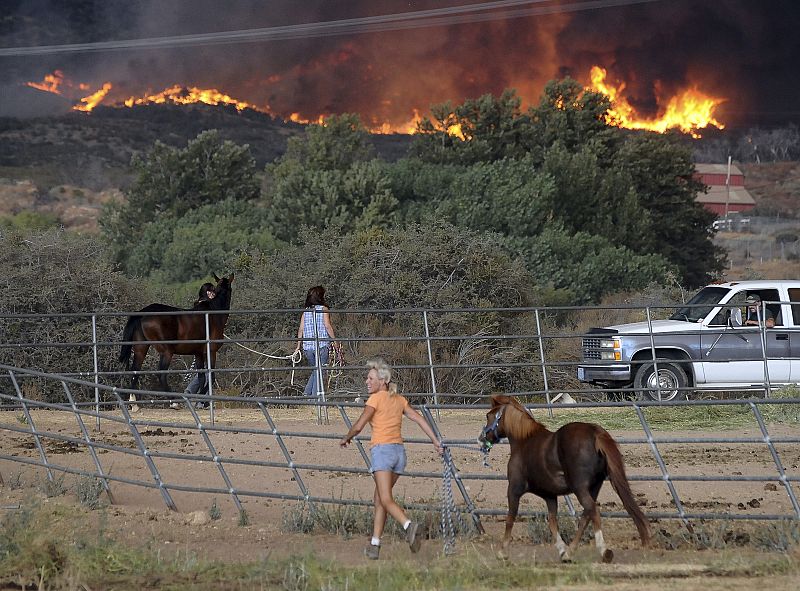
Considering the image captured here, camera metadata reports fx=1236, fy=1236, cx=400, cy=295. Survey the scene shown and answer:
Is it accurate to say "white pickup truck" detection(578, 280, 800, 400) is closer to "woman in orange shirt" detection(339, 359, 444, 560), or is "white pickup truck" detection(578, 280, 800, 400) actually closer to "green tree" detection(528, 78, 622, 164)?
"woman in orange shirt" detection(339, 359, 444, 560)

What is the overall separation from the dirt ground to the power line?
242ft

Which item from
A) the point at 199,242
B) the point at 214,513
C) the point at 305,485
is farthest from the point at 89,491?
the point at 199,242

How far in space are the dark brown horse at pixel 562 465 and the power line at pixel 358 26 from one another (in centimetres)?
8098

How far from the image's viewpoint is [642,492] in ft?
37.4

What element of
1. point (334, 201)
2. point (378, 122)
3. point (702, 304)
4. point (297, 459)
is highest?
point (378, 122)

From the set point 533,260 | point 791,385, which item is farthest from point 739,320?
point 533,260

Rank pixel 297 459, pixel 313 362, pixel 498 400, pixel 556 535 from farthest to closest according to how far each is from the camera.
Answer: pixel 313 362
pixel 297 459
pixel 498 400
pixel 556 535

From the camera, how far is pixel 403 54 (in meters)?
87.1

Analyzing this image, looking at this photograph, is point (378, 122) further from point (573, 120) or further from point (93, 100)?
point (573, 120)

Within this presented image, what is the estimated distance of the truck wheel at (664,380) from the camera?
18.4 m

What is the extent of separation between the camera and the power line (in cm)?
8788

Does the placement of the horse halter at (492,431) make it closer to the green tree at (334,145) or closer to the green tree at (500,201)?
the green tree at (500,201)

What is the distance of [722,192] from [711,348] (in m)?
79.1

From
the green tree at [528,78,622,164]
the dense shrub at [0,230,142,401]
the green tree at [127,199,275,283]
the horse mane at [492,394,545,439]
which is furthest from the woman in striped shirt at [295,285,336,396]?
the green tree at [528,78,622,164]
